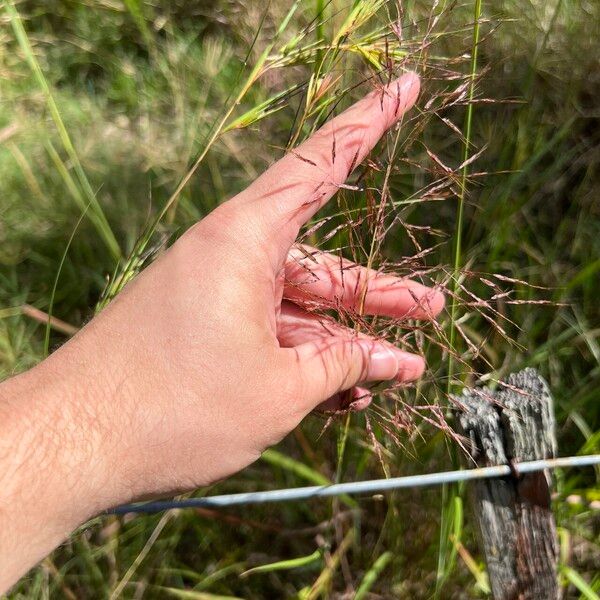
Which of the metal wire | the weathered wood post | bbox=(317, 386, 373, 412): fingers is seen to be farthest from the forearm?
the weathered wood post

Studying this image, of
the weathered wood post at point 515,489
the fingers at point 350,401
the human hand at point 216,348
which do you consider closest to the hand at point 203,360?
the human hand at point 216,348

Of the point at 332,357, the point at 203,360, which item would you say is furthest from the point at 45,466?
the point at 332,357

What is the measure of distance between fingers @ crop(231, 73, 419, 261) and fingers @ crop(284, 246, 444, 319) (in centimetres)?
14

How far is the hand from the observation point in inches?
38.0

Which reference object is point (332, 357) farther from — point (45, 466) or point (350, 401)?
point (45, 466)

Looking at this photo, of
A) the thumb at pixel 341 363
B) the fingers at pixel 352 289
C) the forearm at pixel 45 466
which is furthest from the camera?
the fingers at pixel 352 289

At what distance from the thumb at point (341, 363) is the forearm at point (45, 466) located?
0.31 m

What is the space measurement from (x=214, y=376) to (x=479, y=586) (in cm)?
71

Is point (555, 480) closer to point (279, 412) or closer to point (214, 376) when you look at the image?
point (279, 412)

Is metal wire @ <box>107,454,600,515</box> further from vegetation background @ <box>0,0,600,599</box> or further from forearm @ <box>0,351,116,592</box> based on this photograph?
forearm @ <box>0,351,116,592</box>

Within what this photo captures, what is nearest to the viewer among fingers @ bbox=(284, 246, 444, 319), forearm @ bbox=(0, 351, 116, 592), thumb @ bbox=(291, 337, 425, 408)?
forearm @ bbox=(0, 351, 116, 592)

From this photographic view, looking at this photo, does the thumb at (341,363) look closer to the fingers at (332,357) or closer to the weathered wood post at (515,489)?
the fingers at (332,357)

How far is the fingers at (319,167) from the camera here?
1013mm

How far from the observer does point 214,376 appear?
3.17 ft
